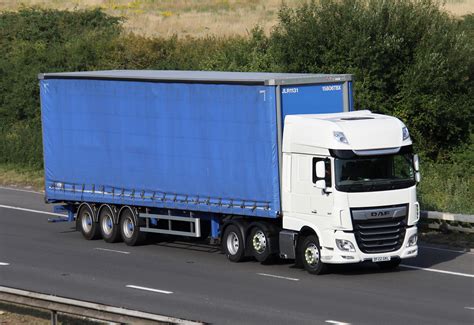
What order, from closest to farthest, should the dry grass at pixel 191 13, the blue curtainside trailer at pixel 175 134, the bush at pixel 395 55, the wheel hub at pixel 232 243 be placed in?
the blue curtainside trailer at pixel 175 134 → the wheel hub at pixel 232 243 → the bush at pixel 395 55 → the dry grass at pixel 191 13

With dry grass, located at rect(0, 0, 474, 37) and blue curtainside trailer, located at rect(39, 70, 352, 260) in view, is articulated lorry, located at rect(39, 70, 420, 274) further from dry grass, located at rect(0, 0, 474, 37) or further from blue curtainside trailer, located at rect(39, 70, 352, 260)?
dry grass, located at rect(0, 0, 474, 37)

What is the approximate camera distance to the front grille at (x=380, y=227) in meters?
20.8

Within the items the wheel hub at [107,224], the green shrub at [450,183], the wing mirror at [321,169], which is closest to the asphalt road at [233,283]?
the wheel hub at [107,224]

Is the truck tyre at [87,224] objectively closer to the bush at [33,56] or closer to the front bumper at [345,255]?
the front bumper at [345,255]

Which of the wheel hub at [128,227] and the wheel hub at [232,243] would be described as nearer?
the wheel hub at [232,243]

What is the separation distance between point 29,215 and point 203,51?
2158 cm

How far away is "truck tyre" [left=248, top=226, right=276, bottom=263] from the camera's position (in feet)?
72.6

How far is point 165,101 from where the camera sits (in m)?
24.5

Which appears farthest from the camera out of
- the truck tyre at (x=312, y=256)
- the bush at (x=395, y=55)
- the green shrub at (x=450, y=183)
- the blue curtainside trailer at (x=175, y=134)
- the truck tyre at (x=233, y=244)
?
the bush at (x=395, y=55)

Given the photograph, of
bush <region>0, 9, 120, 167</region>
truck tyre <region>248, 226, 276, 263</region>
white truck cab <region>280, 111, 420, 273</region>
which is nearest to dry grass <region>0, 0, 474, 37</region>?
bush <region>0, 9, 120, 167</region>

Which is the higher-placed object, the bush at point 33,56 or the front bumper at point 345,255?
the bush at point 33,56

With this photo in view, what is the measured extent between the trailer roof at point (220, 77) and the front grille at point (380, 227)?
3.02m

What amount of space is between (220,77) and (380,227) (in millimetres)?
4913

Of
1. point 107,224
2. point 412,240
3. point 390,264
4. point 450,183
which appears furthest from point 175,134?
point 450,183
